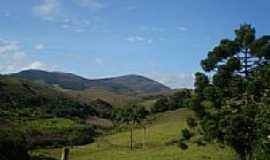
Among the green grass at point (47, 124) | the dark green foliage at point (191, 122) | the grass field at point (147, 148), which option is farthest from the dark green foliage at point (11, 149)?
the green grass at point (47, 124)

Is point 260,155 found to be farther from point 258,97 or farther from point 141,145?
point 141,145

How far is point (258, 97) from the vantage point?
34156 millimetres

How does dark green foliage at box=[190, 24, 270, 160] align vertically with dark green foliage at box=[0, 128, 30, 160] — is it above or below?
above

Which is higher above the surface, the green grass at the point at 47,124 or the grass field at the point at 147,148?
the green grass at the point at 47,124

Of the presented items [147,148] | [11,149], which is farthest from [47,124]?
[11,149]

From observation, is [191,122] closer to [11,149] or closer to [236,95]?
[236,95]

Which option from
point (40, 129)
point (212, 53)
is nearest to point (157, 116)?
point (40, 129)

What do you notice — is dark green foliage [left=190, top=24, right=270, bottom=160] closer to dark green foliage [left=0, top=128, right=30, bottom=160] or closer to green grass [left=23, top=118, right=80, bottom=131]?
dark green foliage [left=0, top=128, right=30, bottom=160]

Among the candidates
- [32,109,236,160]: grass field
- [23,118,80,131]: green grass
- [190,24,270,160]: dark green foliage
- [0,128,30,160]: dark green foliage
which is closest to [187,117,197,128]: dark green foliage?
[190,24,270,160]: dark green foliage

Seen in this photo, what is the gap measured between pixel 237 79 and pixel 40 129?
116204mm

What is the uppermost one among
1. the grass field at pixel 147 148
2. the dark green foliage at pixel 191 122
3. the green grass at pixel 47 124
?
the green grass at pixel 47 124

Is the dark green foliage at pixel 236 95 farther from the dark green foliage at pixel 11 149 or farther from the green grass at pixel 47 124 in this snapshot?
the green grass at pixel 47 124

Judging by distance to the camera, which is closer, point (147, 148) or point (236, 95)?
point (236, 95)

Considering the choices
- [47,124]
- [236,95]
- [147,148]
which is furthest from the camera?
[47,124]
